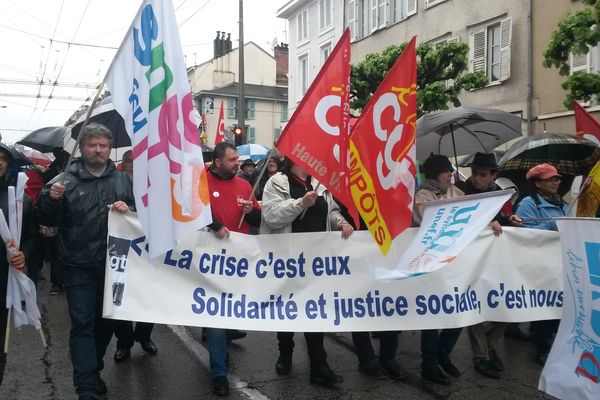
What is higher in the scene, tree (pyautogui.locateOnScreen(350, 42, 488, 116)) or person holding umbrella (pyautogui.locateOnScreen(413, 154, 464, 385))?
tree (pyautogui.locateOnScreen(350, 42, 488, 116))

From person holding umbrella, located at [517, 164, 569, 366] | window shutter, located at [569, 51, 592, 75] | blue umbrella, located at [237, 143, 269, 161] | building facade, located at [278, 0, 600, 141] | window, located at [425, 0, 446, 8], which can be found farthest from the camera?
window, located at [425, 0, 446, 8]

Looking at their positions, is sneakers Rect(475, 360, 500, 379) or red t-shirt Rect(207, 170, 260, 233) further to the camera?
sneakers Rect(475, 360, 500, 379)

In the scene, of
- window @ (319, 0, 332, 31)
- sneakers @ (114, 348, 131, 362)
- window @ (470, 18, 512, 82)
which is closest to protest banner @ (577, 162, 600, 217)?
sneakers @ (114, 348, 131, 362)

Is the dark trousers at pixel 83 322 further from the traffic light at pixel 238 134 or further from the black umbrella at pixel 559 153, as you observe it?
the traffic light at pixel 238 134

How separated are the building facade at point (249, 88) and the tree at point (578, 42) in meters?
43.9

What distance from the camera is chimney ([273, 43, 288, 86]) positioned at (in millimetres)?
48034

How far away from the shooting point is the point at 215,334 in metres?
4.58

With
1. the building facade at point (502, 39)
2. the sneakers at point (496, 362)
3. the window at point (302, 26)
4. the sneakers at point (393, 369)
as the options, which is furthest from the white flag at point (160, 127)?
the window at point (302, 26)

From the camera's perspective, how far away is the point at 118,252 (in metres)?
4.30

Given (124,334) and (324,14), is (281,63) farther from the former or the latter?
(124,334)

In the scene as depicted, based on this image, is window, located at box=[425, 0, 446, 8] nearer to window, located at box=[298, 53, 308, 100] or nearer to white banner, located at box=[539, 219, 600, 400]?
window, located at box=[298, 53, 308, 100]

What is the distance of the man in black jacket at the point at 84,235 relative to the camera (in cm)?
411

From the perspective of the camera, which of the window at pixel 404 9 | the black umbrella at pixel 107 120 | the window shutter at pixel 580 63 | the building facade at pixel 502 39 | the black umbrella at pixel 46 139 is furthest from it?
the window at pixel 404 9

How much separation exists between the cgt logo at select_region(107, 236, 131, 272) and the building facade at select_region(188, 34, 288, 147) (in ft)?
155
